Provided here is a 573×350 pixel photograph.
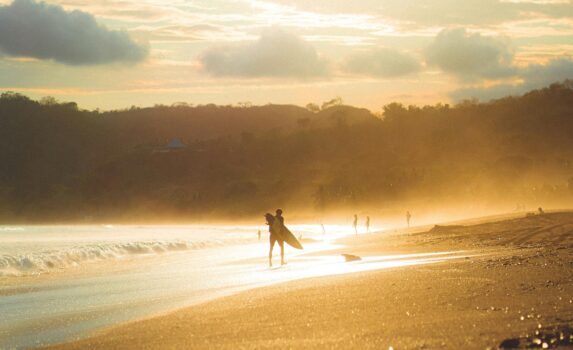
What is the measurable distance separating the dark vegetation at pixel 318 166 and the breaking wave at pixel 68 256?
217ft

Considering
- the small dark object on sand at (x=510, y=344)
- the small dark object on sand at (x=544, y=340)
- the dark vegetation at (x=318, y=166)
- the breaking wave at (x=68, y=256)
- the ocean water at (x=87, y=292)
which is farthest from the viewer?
the dark vegetation at (x=318, y=166)

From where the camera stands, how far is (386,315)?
7273 mm

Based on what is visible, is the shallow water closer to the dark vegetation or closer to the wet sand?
the wet sand

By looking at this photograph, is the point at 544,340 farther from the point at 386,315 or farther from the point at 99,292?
the point at 99,292

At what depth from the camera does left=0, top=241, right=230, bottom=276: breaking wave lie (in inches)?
788

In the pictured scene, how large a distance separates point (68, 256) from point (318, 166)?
405 ft

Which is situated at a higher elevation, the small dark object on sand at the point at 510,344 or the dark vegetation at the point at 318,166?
the dark vegetation at the point at 318,166

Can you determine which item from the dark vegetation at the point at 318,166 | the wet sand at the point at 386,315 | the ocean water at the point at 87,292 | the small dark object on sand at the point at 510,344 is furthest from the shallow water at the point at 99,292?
the dark vegetation at the point at 318,166

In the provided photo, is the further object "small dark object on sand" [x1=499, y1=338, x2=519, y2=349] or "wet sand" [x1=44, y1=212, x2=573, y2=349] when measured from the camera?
"wet sand" [x1=44, y1=212, x2=573, y2=349]

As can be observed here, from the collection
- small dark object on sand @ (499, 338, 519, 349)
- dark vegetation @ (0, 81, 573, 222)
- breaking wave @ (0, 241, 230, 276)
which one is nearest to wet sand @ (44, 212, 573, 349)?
small dark object on sand @ (499, 338, 519, 349)

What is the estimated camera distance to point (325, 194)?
114 m

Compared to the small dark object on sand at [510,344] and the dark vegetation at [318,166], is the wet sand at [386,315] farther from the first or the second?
the dark vegetation at [318,166]

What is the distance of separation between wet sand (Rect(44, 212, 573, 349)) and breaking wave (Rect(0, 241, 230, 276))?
37.4 ft

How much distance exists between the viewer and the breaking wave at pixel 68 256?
65.7ft
